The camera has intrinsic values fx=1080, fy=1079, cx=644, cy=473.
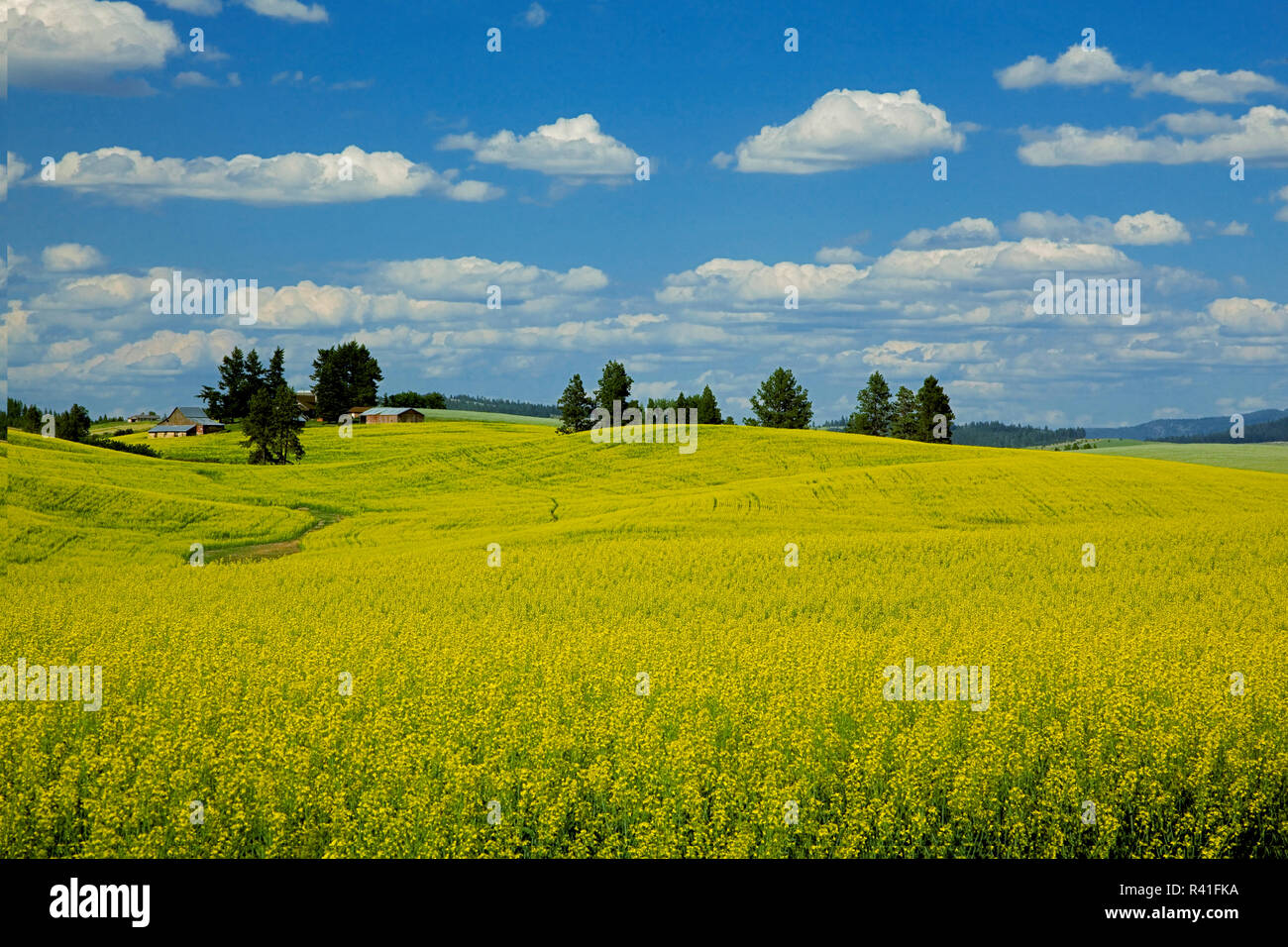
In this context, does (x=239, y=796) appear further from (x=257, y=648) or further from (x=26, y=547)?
(x=26, y=547)

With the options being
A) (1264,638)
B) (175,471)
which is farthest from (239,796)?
(175,471)

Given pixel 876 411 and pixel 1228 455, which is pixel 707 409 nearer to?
pixel 876 411

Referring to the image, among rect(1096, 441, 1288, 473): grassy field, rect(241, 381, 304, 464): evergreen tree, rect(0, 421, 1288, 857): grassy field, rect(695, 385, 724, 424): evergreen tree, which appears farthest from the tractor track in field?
rect(695, 385, 724, 424): evergreen tree

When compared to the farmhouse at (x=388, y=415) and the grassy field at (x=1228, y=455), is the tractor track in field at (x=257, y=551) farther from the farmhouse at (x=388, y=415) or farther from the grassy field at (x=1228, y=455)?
the farmhouse at (x=388, y=415)

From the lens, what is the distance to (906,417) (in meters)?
117

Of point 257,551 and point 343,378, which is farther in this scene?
point 343,378

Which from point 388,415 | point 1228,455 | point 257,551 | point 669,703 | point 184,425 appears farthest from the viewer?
point 388,415

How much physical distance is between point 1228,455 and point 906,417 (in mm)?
40107

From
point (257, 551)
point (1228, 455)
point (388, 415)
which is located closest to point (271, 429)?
point (257, 551)

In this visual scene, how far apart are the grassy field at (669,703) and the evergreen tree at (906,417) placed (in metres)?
78.8

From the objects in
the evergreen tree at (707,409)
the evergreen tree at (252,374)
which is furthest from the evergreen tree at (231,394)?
the evergreen tree at (707,409)

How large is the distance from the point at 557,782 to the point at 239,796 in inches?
130

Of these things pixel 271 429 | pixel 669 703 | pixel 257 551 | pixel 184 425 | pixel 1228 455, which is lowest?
pixel 257 551

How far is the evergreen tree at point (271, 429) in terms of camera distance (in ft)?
276
